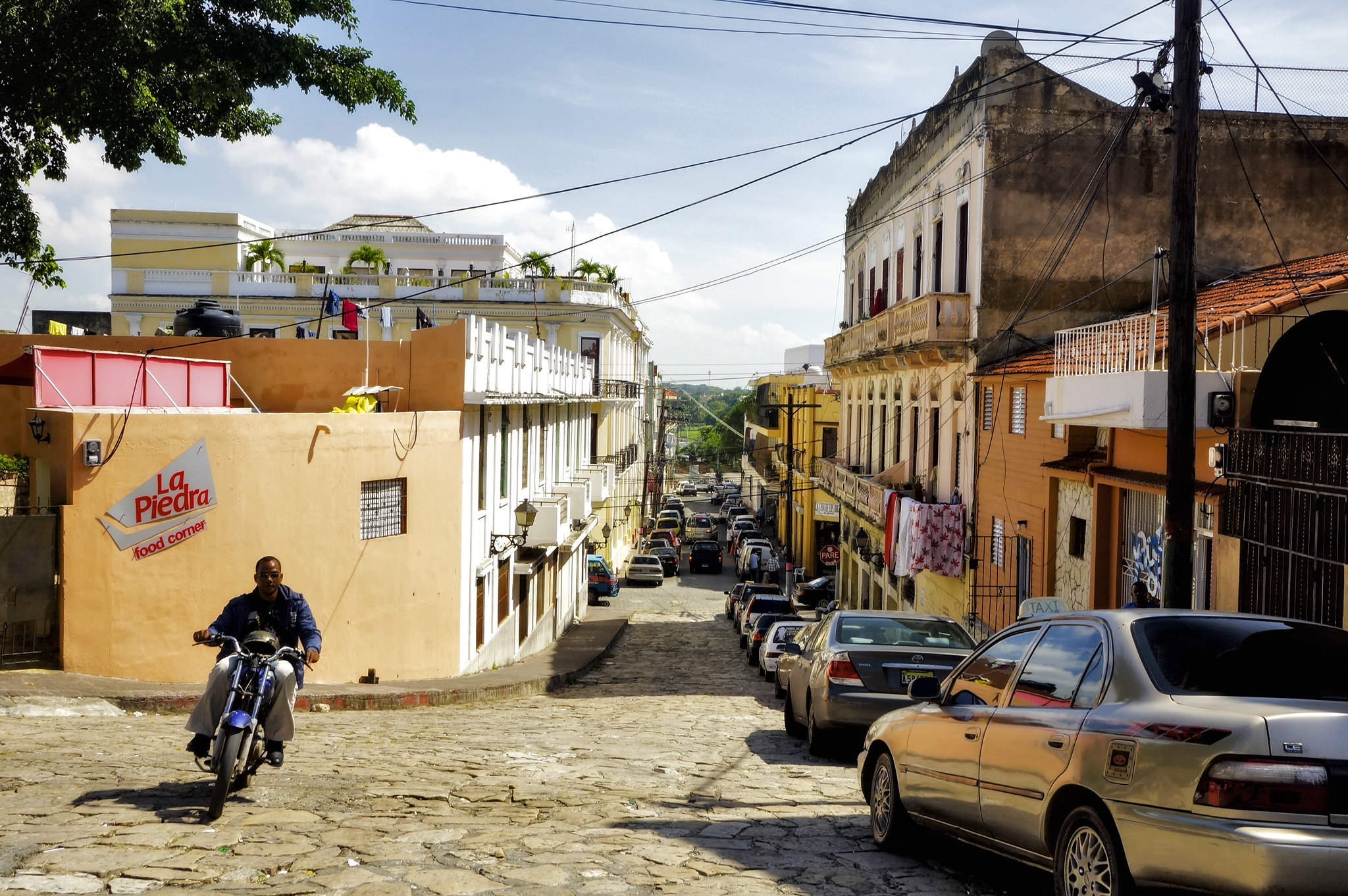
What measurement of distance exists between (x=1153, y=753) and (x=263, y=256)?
42215mm

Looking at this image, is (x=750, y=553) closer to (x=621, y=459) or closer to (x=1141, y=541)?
(x=621, y=459)

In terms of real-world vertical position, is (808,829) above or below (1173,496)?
below

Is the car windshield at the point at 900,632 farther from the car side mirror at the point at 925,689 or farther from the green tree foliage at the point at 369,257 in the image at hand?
the green tree foliage at the point at 369,257

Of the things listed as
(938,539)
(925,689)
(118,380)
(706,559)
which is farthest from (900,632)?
(706,559)

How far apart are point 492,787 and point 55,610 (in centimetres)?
723

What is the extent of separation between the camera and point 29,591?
1273cm

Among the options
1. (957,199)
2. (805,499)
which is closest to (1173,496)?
(957,199)

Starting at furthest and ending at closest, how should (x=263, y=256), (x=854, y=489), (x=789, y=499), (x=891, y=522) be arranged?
(x=789, y=499)
(x=263, y=256)
(x=854, y=489)
(x=891, y=522)

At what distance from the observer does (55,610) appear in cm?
1296

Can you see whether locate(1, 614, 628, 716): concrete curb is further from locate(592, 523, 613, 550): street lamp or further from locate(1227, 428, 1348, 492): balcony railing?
locate(592, 523, 613, 550): street lamp

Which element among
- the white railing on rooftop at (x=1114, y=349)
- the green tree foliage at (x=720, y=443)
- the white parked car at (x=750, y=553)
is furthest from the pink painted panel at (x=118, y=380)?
the green tree foliage at (x=720, y=443)

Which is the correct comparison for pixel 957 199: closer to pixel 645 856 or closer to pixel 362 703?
pixel 362 703

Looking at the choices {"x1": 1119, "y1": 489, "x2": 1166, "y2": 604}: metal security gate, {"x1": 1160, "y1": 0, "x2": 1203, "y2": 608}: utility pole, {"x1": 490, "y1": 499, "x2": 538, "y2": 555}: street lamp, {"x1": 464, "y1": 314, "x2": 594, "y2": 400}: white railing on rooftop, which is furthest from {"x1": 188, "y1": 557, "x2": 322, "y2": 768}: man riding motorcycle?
{"x1": 490, "y1": 499, "x2": 538, "y2": 555}: street lamp

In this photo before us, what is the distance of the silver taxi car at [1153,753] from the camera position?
4.22 metres
